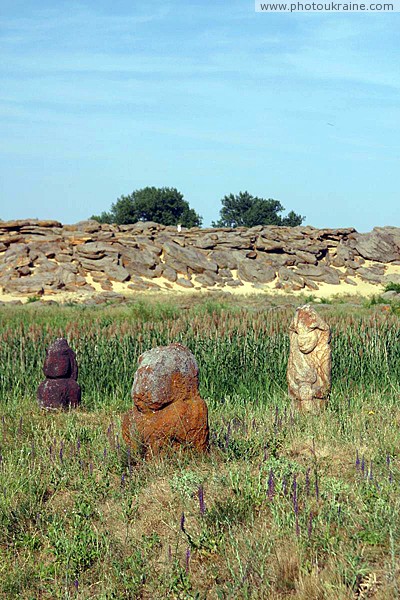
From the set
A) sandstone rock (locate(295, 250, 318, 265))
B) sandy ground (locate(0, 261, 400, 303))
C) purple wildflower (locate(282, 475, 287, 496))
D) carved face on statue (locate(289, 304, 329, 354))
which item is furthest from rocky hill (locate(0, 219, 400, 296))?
purple wildflower (locate(282, 475, 287, 496))

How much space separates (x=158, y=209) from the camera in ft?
206

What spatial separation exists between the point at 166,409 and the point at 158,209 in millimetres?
56696

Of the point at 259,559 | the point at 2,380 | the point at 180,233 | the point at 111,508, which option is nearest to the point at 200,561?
the point at 259,559

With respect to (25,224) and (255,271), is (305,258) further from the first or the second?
(25,224)

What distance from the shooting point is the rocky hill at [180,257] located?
34.3 metres

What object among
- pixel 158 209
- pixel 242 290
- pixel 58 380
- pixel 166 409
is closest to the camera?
pixel 166 409

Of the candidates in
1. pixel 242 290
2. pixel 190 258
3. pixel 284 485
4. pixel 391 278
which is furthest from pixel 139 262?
pixel 284 485

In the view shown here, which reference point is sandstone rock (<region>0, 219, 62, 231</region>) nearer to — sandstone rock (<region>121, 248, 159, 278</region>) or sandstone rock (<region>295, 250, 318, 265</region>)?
sandstone rock (<region>121, 248, 159, 278</region>)

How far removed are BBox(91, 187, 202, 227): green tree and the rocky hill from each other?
19.4 m

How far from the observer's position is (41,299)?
30734mm

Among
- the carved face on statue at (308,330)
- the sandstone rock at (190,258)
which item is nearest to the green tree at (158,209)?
the sandstone rock at (190,258)

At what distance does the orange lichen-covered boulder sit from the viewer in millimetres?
6820

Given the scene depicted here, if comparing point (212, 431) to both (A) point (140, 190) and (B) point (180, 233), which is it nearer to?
(B) point (180, 233)

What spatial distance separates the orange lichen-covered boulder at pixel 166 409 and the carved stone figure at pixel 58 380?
238 centimetres
